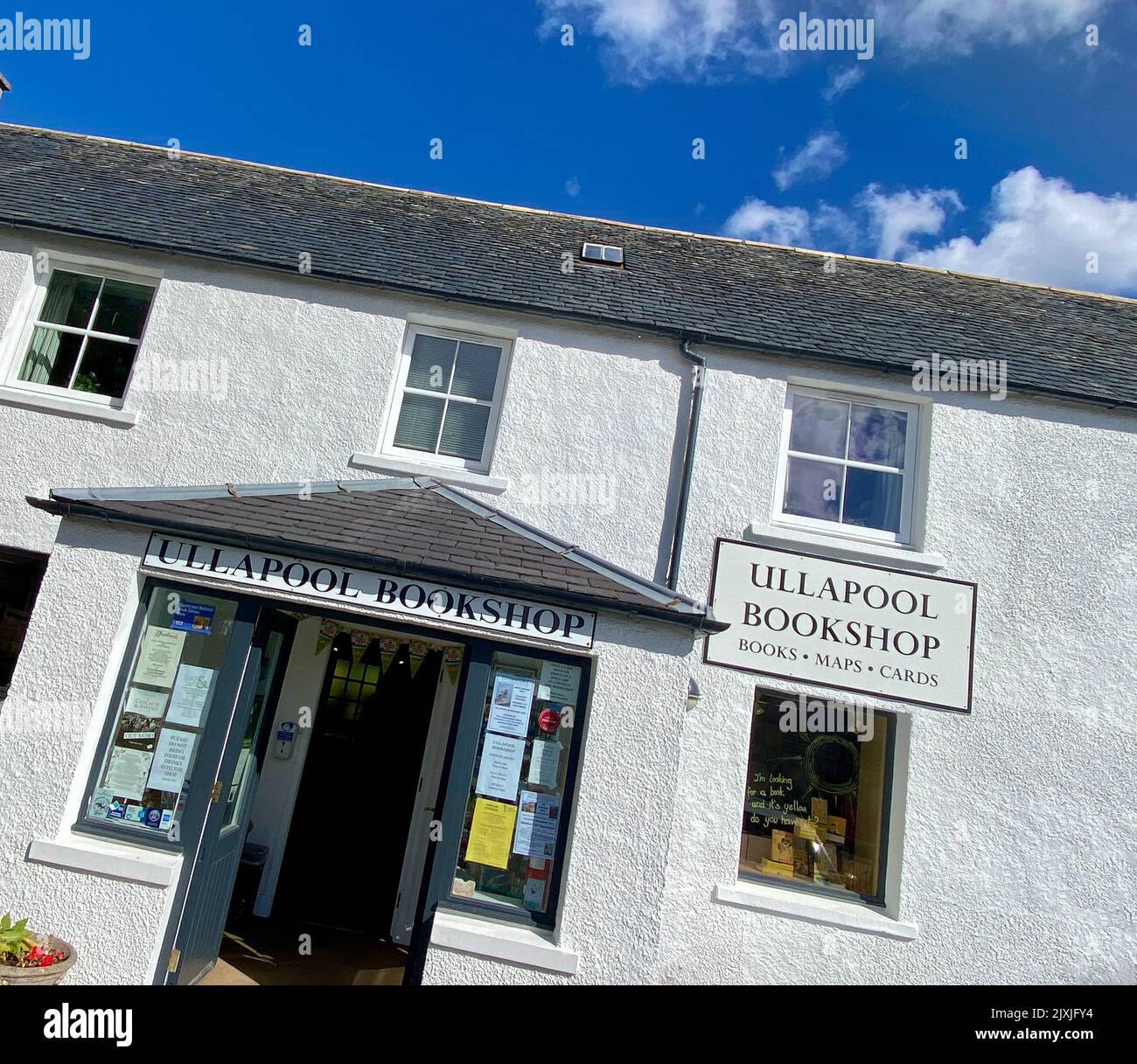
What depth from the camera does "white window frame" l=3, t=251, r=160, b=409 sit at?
23.9 ft

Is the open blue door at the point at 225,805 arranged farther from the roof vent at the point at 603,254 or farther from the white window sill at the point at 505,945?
the roof vent at the point at 603,254

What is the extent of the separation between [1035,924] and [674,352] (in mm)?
5815

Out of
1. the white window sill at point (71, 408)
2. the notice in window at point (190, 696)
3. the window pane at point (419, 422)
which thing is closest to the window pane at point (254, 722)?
the notice in window at point (190, 696)

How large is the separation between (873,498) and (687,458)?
191cm

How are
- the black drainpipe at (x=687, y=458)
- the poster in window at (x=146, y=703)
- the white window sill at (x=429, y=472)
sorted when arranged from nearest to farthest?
the poster in window at (x=146, y=703) < the black drainpipe at (x=687, y=458) < the white window sill at (x=429, y=472)

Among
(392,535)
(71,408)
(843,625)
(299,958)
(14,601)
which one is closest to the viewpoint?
(392,535)

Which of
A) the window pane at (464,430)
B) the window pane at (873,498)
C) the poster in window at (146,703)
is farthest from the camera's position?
the window pane at (464,430)

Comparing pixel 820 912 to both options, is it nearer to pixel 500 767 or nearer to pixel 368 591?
pixel 500 767

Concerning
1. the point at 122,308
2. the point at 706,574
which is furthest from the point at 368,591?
the point at 122,308

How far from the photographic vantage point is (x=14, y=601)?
7.22 m

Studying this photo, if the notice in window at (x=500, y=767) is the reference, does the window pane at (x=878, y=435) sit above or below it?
above

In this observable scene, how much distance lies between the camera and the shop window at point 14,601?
717cm

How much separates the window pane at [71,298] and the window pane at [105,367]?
0.33 meters

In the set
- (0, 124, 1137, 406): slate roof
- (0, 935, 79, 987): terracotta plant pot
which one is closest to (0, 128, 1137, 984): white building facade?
(0, 124, 1137, 406): slate roof
